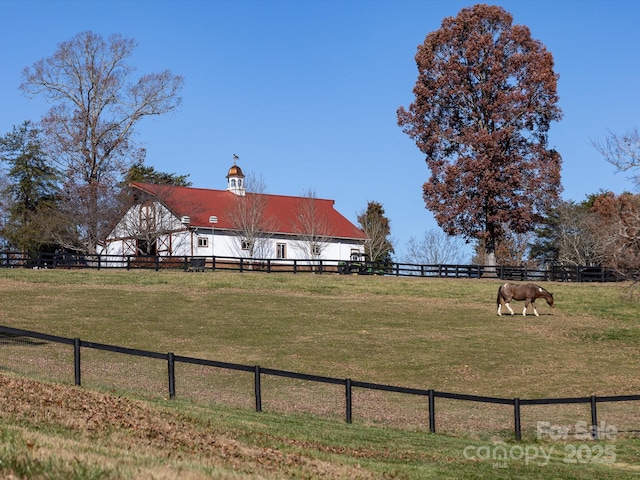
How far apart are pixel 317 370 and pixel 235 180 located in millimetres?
55920

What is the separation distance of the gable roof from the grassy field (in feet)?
59.5

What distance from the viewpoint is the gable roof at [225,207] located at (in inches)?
2886

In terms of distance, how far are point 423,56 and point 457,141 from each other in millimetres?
7362

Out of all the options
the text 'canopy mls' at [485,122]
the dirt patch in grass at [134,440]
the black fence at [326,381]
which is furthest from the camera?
the text 'canopy mls' at [485,122]

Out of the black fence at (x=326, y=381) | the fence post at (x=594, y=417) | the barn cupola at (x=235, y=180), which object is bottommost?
the fence post at (x=594, y=417)

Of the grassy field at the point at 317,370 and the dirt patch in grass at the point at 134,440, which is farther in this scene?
the grassy field at the point at 317,370

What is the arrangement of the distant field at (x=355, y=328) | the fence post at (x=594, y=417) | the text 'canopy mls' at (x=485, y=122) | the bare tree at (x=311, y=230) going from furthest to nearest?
the bare tree at (x=311, y=230) → the text 'canopy mls' at (x=485, y=122) → the distant field at (x=355, y=328) → the fence post at (x=594, y=417)

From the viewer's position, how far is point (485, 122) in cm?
6456

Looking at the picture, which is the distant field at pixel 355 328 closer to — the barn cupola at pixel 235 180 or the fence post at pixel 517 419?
the fence post at pixel 517 419

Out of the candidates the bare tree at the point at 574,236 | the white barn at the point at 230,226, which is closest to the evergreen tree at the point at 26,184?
the white barn at the point at 230,226

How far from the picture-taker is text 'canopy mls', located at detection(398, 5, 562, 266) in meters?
62.5

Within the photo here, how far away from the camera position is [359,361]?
31203 mm

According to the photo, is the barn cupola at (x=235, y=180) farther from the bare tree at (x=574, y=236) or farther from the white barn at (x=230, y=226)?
the bare tree at (x=574, y=236)

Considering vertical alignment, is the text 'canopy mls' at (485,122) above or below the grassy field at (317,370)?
above
